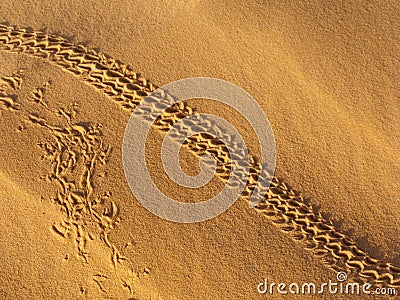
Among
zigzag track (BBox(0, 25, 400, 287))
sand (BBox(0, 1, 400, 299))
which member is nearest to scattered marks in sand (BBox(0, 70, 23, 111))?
sand (BBox(0, 1, 400, 299))

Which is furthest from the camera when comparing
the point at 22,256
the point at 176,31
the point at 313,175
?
the point at 176,31

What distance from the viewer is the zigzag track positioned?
178 inches

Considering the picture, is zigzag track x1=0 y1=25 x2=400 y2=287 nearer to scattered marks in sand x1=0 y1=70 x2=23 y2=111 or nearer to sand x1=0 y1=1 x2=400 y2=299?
sand x1=0 y1=1 x2=400 y2=299

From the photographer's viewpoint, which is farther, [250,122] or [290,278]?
[250,122]

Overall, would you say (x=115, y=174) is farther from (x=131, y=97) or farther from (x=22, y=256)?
(x=22, y=256)

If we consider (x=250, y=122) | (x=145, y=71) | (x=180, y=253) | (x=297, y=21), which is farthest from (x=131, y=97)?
(x=297, y=21)

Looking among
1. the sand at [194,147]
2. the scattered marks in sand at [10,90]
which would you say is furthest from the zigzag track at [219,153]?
the scattered marks in sand at [10,90]

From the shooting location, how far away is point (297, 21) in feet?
16.3

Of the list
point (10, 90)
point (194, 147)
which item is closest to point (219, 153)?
point (194, 147)

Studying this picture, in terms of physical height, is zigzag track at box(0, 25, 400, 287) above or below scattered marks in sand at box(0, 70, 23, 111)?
above

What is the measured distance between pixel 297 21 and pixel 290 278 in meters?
3.33

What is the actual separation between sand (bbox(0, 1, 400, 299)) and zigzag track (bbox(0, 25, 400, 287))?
0.02m

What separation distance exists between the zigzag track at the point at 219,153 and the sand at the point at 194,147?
0.02 m

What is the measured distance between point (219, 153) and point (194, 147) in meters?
0.33
